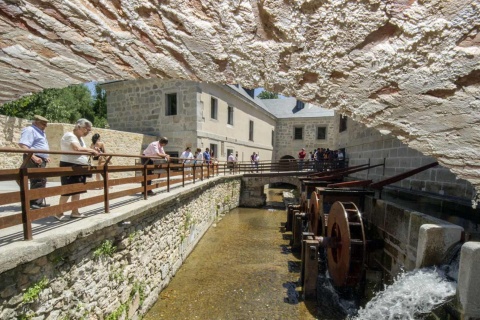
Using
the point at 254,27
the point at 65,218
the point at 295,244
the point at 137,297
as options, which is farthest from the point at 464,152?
the point at 295,244

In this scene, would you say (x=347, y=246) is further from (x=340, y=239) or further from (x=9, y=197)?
(x=9, y=197)

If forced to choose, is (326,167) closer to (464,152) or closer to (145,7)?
(464,152)

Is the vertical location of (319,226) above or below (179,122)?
below

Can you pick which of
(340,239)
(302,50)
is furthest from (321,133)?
(302,50)

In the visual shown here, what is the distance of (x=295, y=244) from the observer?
26.3ft

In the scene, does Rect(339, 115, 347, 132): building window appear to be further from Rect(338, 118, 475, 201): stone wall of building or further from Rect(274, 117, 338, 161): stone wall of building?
Rect(274, 117, 338, 161): stone wall of building

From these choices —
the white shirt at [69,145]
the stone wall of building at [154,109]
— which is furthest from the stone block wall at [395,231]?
the stone wall of building at [154,109]

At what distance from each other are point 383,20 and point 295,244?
782cm

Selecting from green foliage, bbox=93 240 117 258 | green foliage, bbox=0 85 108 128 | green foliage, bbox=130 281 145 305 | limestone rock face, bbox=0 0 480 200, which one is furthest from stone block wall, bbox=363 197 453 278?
green foliage, bbox=0 85 108 128

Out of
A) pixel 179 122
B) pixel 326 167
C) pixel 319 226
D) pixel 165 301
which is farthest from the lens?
pixel 326 167

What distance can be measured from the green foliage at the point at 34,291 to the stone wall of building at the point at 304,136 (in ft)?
75.5

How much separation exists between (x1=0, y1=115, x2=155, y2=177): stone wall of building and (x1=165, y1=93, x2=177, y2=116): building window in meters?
1.91

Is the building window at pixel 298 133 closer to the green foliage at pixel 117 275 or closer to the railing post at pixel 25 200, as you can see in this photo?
the green foliage at pixel 117 275

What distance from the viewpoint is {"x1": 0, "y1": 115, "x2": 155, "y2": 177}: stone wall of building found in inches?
272
